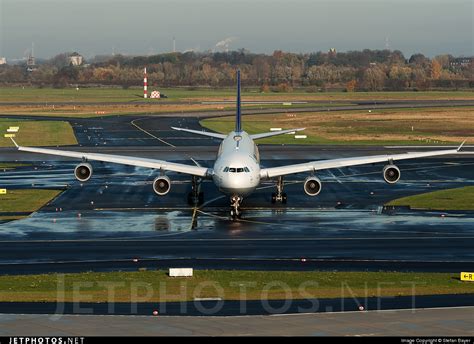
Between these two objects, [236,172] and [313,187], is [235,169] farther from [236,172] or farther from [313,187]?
[313,187]

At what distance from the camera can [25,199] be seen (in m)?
75.9

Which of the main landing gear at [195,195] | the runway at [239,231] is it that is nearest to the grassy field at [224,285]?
the runway at [239,231]

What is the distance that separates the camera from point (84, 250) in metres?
54.7

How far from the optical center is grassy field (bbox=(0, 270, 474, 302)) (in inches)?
1661

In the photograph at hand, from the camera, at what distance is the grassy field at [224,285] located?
4219cm

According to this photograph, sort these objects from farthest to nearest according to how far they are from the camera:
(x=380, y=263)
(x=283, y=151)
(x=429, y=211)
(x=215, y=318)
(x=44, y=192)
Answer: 1. (x=283, y=151)
2. (x=44, y=192)
3. (x=429, y=211)
4. (x=380, y=263)
5. (x=215, y=318)

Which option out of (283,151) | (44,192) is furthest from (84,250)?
(283,151)

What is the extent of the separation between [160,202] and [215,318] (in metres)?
37.2

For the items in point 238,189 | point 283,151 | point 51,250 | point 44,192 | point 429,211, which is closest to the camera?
point 51,250

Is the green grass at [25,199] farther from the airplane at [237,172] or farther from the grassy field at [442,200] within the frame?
the grassy field at [442,200]

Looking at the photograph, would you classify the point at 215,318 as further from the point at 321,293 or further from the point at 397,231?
the point at 397,231

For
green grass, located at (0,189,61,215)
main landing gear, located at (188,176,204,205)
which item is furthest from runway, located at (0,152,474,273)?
green grass, located at (0,189,61,215)

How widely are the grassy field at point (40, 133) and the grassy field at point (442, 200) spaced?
5965 centimetres
